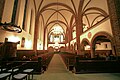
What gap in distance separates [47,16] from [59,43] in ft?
52.4

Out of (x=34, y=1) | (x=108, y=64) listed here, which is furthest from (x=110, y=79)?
(x=34, y=1)

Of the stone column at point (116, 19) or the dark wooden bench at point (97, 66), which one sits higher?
the stone column at point (116, 19)

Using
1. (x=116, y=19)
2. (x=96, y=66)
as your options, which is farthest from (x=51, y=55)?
(x=116, y=19)

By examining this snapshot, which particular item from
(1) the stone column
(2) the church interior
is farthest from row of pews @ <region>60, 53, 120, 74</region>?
(1) the stone column

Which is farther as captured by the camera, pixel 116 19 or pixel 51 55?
pixel 51 55

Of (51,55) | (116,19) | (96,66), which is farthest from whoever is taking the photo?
(51,55)

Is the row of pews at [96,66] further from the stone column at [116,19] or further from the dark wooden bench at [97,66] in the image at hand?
the stone column at [116,19]

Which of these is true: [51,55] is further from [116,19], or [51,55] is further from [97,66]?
[116,19]

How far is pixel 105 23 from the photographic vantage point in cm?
706

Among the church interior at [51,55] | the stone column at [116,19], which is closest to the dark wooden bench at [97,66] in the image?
the church interior at [51,55]

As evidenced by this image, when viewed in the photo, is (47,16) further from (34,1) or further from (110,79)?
(110,79)

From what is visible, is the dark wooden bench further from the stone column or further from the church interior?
the stone column

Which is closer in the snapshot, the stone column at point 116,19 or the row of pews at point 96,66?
the stone column at point 116,19

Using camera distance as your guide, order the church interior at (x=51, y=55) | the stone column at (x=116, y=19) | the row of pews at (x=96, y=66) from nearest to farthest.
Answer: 1. the church interior at (x=51, y=55)
2. the stone column at (x=116, y=19)
3. the row of pews at (x=96, y=66)
